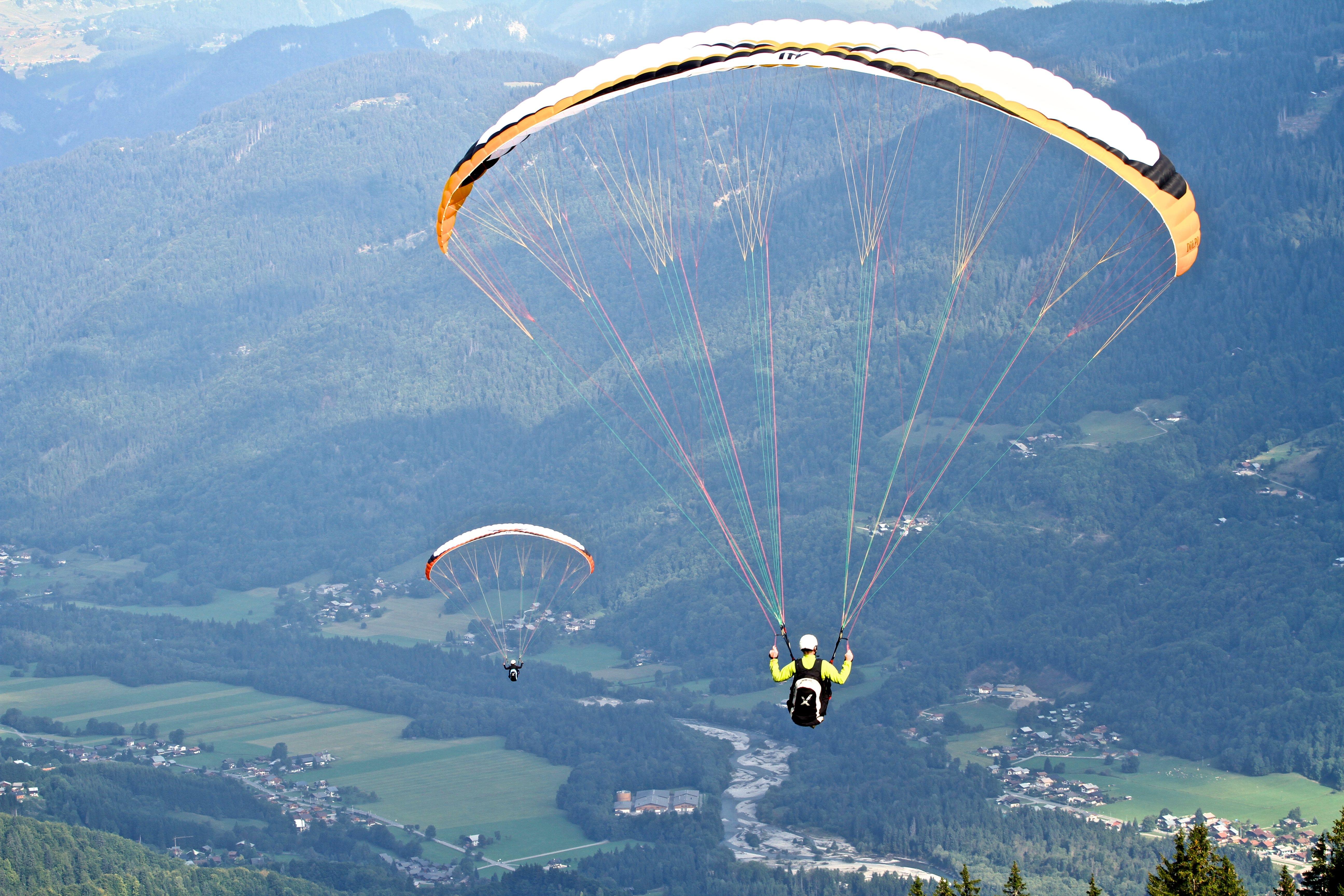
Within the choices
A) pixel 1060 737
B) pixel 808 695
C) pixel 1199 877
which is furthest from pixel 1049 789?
pixel 808 695

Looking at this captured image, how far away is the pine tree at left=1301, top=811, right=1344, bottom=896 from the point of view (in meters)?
45.5

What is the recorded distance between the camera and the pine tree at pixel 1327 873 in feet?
149

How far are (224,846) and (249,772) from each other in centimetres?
2881

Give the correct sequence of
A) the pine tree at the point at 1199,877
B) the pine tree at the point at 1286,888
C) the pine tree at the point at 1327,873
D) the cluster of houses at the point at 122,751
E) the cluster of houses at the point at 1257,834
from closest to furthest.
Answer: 1. the pine tree at the point at 1327,873
2. the pine tree at the point at 1286,888
3. the pine tree at the point at 1199,877
4. the cluster of houses at the point at 1257,834
5. the cluster of houses at the point at 122,751

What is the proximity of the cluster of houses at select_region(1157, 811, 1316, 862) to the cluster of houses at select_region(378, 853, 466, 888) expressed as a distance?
62828mm

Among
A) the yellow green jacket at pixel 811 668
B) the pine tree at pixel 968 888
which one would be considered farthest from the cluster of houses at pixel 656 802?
the yellow green jacket at pixel 811 668

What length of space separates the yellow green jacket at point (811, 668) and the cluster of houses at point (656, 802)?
5687 inches

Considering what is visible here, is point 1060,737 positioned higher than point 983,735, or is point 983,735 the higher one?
point 1060,737

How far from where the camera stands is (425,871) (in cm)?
15275

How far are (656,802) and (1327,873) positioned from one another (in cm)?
13552

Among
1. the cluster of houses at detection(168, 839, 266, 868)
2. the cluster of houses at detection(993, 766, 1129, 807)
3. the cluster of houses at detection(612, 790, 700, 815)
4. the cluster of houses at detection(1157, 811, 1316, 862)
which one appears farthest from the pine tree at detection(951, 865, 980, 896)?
the cluster of houses at detection(612, 790, 700, 815)

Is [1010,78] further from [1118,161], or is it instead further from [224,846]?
[224,846]

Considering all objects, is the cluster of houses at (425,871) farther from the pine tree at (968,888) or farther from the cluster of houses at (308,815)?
the pine tree at (968,888)

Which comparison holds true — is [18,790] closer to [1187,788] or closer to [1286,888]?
[1187,788]
